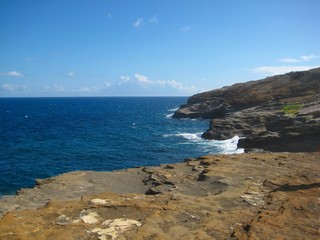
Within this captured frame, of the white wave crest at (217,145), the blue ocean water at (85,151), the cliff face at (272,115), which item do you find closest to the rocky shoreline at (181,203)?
the cliff face at (272,115)

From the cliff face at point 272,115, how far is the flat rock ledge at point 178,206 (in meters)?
23.0

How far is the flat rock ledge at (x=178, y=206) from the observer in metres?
13.2

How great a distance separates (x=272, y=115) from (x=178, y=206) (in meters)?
58.0

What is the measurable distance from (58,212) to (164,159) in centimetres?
3677

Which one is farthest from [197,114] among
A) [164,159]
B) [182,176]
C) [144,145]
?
[182,176]

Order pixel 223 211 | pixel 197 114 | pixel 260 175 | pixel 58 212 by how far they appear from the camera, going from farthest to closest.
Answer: pixel 197 114, pixel 260 175, pixel 223 211, pixel 58 212

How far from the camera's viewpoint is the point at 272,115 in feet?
227

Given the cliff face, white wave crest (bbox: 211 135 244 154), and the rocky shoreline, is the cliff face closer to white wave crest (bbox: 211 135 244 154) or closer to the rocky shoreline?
white wave crest (bbox: 211 135 244 154)

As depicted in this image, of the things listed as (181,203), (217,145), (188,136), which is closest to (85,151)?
(217,145)

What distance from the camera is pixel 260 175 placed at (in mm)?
23000

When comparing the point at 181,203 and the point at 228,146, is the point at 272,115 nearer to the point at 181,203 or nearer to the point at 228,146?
the point at 228,146

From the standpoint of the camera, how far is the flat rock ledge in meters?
13.2

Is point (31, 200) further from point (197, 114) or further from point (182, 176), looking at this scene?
point (197, 114)

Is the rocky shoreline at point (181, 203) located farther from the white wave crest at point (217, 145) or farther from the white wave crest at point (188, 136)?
the white wave crest at point (188, 136)
